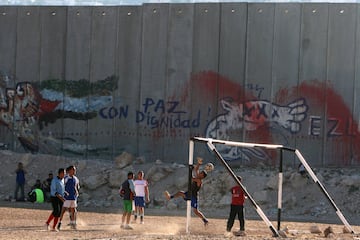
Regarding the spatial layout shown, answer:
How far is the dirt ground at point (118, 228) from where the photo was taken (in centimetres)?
1994

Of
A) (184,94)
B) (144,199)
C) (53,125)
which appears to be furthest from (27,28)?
(144,199)

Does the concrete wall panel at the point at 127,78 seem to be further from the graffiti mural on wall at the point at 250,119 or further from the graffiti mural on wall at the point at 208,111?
the graffiti mural on wall at the point at 250,119

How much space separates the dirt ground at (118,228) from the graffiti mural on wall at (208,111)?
6.11 m

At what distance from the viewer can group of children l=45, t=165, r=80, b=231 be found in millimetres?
21250

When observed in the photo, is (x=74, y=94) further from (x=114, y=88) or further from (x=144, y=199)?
(x=144, y=199)

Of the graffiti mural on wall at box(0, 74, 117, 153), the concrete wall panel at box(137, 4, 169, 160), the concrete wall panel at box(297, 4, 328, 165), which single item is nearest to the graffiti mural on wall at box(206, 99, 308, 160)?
the concrete wall panel at box(297, 4, 328, 165)

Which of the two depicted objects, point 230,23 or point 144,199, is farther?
point 230,23

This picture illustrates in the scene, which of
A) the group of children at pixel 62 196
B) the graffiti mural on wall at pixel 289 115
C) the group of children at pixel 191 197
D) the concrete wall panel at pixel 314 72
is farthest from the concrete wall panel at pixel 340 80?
the group of children at pixel 62 196

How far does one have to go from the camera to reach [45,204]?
103 ft

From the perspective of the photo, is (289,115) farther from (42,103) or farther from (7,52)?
(7,52)

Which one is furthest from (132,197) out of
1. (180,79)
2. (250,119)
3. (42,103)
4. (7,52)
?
(7,52)

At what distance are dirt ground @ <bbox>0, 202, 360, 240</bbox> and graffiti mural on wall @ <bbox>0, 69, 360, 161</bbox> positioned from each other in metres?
6.11

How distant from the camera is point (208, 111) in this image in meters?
34.7

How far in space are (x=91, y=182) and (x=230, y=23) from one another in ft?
24.6
